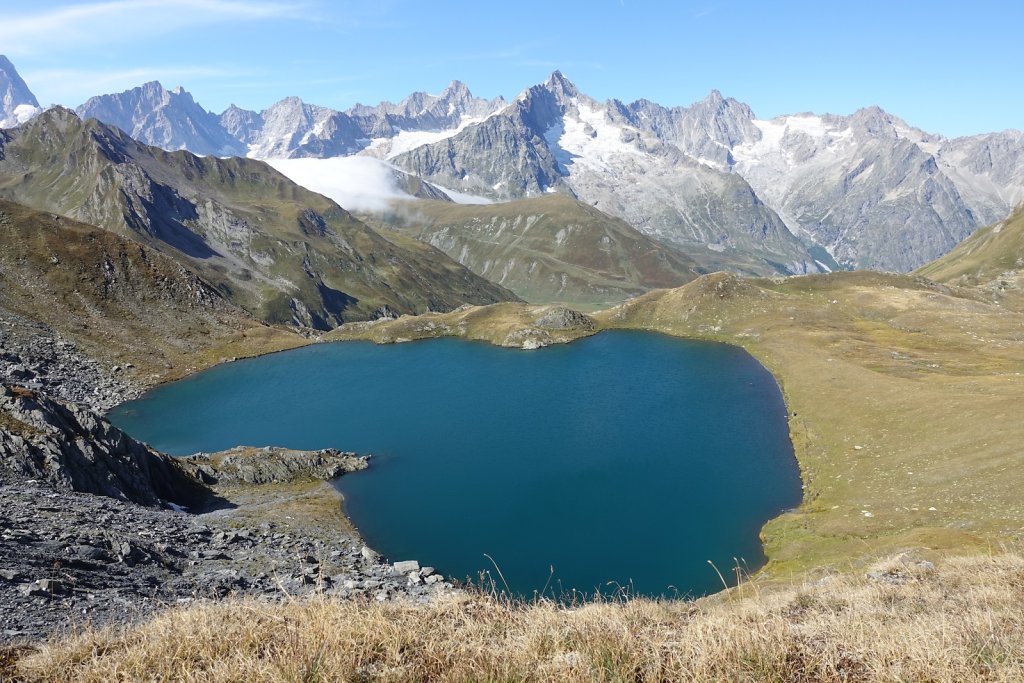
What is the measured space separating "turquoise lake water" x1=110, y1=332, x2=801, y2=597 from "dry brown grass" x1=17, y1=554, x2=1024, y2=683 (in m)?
8.55

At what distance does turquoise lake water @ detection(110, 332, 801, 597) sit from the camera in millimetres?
48500

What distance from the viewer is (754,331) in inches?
5374

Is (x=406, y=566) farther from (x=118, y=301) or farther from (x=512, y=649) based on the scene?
(x=118, y=301)

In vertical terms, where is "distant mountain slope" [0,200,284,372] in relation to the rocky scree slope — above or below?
above

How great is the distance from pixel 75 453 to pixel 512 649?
163 feet

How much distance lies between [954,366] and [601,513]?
7097 centimetres

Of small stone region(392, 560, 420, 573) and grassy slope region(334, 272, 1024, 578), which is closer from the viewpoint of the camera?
small stone region(392, 560, 420, 573)

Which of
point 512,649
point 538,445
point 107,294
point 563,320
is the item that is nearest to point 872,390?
point 538,445

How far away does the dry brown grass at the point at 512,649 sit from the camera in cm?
776

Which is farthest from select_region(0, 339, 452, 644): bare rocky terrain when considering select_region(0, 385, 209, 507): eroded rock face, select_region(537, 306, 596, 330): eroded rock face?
select_region(537, 306, 596, 330): eroded rock face

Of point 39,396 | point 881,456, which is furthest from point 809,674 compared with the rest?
point 881,456

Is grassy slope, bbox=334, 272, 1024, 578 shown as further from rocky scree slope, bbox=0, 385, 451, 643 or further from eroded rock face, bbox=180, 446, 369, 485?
eroded rock face, bbox=180, 446, 369, 485

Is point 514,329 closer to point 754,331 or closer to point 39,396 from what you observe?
point 754,331

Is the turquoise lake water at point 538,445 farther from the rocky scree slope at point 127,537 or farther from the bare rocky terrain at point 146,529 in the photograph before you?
the rocky scree slope at point 127,537
